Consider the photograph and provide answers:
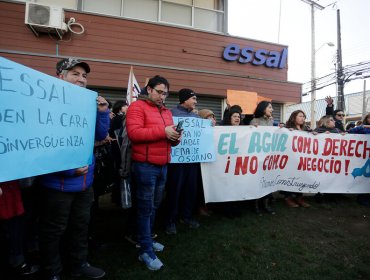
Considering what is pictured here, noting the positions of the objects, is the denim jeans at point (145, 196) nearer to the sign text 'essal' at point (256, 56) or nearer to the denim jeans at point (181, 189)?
the denim jeans at point (181, 189)

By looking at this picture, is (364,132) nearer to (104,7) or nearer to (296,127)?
(296,127)

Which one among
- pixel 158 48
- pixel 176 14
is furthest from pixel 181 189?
pixel 176 14

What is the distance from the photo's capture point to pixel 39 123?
5.50 feet

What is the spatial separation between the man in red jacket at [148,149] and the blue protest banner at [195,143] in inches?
A: 36.0

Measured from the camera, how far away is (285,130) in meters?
4.73

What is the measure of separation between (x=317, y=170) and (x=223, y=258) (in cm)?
310

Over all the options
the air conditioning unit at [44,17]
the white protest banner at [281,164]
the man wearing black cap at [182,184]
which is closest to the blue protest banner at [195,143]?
the man wearing black cap at [182,184]

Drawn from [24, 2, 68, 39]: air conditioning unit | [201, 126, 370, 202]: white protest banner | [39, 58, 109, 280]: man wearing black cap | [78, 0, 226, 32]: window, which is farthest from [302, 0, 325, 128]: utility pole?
[39, 58, 109, 280]: man wearing black cap

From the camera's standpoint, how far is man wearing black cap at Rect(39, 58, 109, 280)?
216 centimetres

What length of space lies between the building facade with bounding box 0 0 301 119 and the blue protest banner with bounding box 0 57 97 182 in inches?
213

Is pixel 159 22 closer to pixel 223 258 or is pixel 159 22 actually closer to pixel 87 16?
pixel 87 16

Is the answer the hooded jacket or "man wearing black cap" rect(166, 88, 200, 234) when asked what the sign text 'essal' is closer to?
"man wearing black cap" rect(166, 88, 200, 234)

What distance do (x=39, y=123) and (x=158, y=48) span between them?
669cm

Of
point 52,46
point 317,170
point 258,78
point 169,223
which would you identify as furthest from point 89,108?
point 258,78
